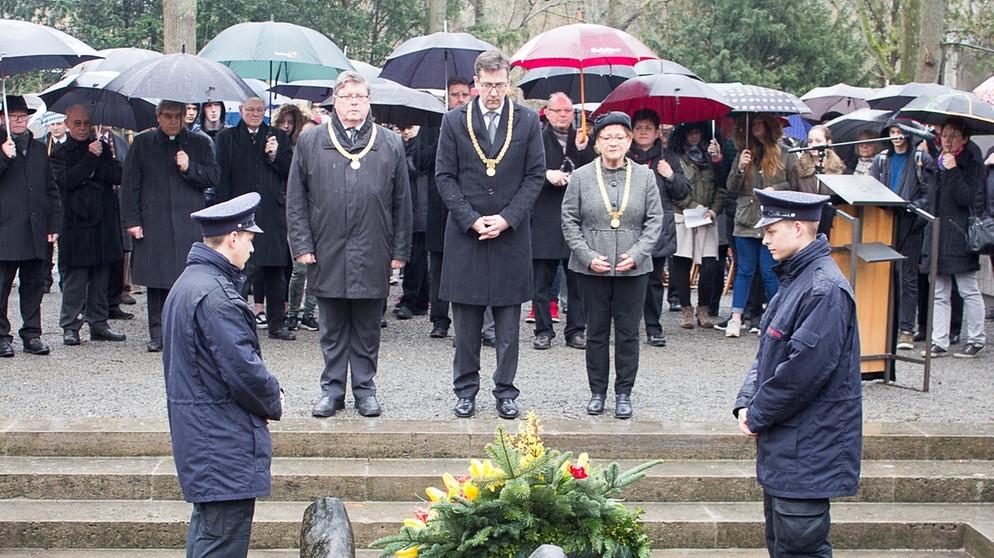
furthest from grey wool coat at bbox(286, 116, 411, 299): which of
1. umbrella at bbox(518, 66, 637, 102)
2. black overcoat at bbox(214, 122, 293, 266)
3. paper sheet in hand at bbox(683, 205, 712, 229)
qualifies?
umbrella at bbox(518, 66, 637, 102)

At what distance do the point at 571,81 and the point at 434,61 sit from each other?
1.80m

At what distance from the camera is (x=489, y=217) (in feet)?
24.7

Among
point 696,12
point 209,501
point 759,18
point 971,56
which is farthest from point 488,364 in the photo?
point 971,56

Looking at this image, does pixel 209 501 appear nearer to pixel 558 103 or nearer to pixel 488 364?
pixel 488 364

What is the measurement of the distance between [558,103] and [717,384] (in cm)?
278

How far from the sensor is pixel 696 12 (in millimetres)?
22688

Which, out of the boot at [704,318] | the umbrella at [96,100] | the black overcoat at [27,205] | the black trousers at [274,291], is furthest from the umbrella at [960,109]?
the black overcoat at [27,205]

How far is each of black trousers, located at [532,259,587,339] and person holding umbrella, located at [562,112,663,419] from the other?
2274 millimetres

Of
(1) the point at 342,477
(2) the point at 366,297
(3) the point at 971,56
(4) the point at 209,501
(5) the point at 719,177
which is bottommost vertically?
(1) the point at 342,477

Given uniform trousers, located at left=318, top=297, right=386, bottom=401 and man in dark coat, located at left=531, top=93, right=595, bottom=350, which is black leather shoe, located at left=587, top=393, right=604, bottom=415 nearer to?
uniform trousers, located at left=318, top=297, right=386, bottom=401

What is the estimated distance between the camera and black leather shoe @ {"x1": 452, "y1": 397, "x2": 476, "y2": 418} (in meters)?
A: 7.57

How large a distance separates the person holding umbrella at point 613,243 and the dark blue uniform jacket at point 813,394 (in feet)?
8.26

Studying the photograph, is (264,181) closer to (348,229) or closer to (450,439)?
(348,229)

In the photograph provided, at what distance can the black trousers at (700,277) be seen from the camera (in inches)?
444
